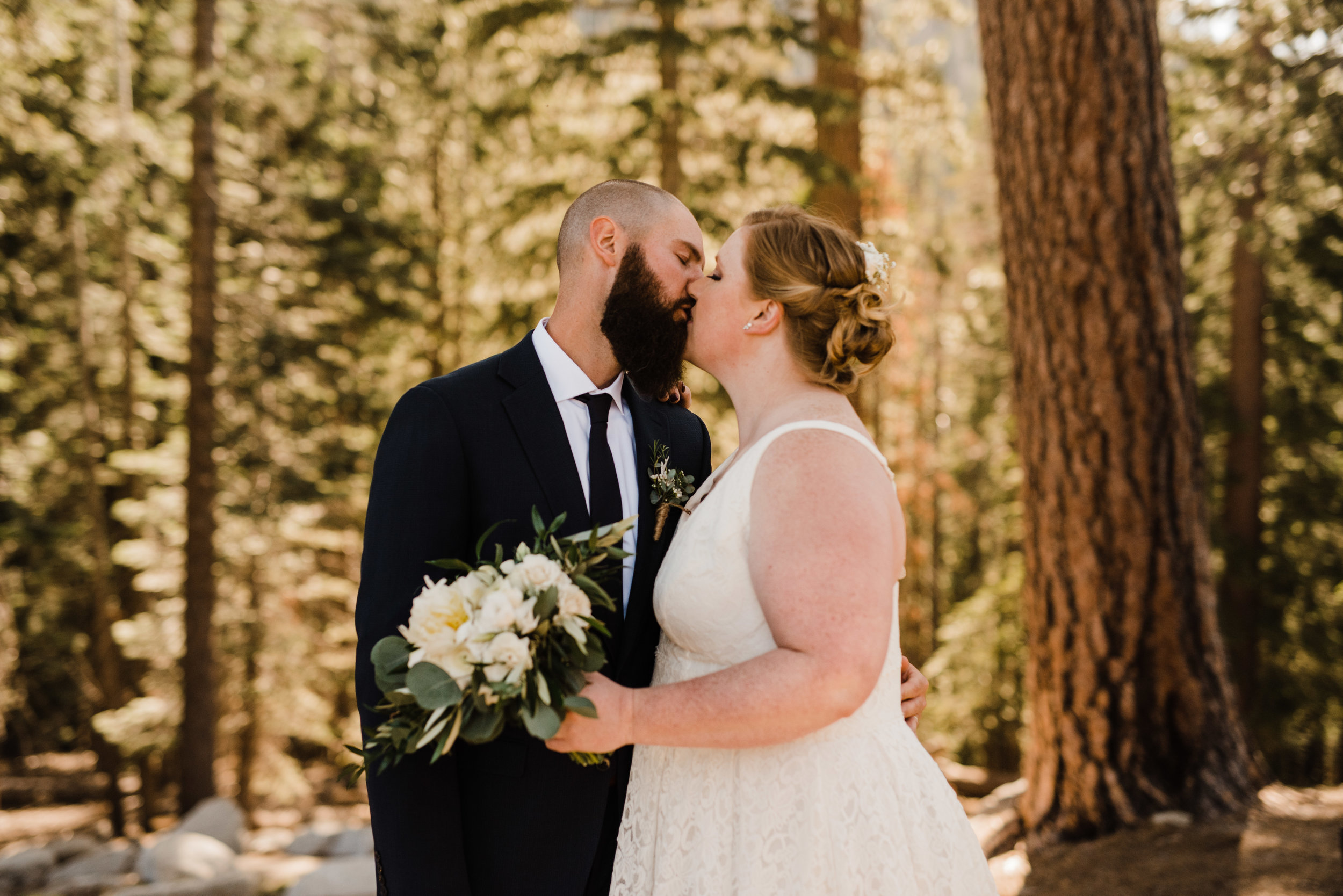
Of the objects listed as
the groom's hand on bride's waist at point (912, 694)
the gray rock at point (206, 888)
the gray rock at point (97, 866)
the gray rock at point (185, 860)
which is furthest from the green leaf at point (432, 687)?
the gray rock at point (97, 866)

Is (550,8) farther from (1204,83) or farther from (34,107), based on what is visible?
(1204,83)

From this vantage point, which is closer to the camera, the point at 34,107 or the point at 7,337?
the point at 34,107

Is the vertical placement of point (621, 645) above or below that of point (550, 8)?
below

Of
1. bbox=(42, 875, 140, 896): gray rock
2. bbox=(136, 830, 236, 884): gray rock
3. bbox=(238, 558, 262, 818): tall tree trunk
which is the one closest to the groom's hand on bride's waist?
bbox=(136, 830, 236, 884): gray rock

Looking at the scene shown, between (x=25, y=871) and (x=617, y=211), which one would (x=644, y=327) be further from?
(x=25, y=871)

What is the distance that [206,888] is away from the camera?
297 inches

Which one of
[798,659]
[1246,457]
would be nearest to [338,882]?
[798,659]

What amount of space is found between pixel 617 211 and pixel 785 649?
1482 millimetres

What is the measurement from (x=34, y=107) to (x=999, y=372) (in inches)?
565

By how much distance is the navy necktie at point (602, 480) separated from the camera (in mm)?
2404

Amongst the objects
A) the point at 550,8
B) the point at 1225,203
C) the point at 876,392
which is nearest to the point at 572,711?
the point at 550,8

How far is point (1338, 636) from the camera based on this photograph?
12680mm

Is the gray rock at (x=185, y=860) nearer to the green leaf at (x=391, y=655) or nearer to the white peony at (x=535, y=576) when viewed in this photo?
the green leaf at (x=391, y=655)

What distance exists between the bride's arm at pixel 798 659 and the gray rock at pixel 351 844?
970 cm
